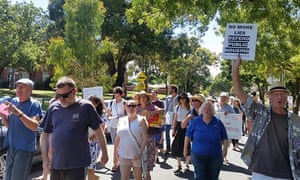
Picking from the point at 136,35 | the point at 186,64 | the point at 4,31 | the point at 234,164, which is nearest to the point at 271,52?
the point at 234,164

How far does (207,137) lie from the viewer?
17.9 feet

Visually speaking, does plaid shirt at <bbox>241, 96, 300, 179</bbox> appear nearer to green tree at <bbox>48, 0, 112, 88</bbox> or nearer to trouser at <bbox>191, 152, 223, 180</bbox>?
trouser at <bbox>191, 152, 223, 180</bbox>

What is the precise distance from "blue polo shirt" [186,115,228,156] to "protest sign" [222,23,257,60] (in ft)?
4.32

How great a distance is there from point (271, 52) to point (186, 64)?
149 feet

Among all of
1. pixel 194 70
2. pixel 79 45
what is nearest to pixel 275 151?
pixel 79 45

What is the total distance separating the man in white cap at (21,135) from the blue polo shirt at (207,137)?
2290 mm

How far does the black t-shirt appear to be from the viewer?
382cm

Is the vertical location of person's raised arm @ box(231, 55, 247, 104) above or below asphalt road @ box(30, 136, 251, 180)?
above

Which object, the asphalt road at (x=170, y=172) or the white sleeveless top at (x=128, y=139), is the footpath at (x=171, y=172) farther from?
the white sleeveless top at (x=128, y=139)

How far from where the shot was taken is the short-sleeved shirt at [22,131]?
15.9 ft

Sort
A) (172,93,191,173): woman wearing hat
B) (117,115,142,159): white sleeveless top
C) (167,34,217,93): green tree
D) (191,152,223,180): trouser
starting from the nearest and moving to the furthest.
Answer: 1. (191,152,223,180): trouser
2. (117,115,142,159): white sleeveless top
3. (172,93,191,173): woman wearing hat
4. (167,34,217,93): green tree

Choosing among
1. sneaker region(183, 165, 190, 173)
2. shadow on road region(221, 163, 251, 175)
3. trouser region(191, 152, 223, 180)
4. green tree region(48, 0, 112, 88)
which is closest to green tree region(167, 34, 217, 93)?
green tree region(48, 0, 112, 88)

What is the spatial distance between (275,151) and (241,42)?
4.75ft

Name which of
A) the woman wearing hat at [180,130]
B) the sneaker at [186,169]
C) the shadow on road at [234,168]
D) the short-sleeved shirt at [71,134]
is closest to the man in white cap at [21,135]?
the short-sleeved shirt at [71,134]
